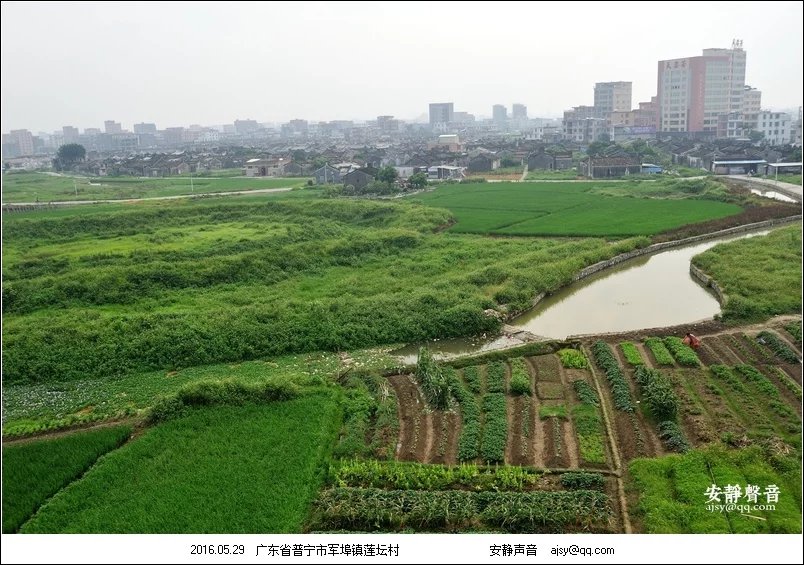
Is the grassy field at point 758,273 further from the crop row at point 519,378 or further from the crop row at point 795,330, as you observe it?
the crop row at point 519,378

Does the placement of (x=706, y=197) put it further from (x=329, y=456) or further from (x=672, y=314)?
(x=329, y=456)

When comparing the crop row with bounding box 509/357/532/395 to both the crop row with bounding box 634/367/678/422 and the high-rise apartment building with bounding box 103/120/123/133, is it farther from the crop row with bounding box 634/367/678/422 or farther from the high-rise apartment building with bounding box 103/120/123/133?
the high-rise apartment building with bounding box 103/120/123/133

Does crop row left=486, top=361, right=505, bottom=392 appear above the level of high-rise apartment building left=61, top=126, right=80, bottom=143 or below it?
below

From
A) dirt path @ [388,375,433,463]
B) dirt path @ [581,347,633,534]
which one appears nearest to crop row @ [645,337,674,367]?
dirt path @ [581,347,633,534]

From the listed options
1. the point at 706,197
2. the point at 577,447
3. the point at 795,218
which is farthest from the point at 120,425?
the point at 706,197

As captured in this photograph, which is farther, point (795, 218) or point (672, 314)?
point (795, 218)

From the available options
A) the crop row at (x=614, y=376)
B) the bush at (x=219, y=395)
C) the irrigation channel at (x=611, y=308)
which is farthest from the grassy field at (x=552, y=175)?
the bush at (x=219, y=395)
